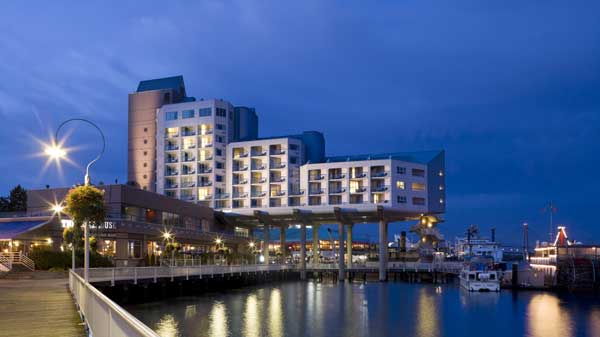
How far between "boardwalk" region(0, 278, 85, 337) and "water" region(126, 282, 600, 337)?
11.8 metres

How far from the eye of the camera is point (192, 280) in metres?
70.2

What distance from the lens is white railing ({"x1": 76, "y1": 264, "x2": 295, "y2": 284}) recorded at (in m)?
47.6

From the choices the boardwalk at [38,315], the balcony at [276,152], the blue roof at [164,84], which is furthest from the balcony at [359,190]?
the boardwalk at [38,315]

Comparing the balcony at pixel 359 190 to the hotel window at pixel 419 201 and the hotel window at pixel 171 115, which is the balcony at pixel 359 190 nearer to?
the hotel window at pixel 419 201

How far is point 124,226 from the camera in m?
78.9

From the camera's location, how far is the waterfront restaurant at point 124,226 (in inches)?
2800

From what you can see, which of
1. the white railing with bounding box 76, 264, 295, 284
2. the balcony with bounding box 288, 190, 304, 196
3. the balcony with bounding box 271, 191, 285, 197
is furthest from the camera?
the balcony with bounding box 271, 191, 285, 197

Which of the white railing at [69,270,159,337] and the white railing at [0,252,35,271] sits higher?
the white railing at [69,270,159,337]

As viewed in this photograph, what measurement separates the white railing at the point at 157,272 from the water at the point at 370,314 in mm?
2664

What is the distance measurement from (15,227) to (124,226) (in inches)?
509

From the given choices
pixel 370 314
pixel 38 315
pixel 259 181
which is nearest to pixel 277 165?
pixel 259 181

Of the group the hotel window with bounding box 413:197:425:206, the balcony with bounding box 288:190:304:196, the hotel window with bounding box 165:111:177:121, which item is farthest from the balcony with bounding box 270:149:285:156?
the hotel window with bounding box 413:197:425:206

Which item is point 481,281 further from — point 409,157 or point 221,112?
point 221,112

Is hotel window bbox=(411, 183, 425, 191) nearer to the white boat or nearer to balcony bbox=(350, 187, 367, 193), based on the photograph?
balcony bbox=(350, 187, 367, 193)
